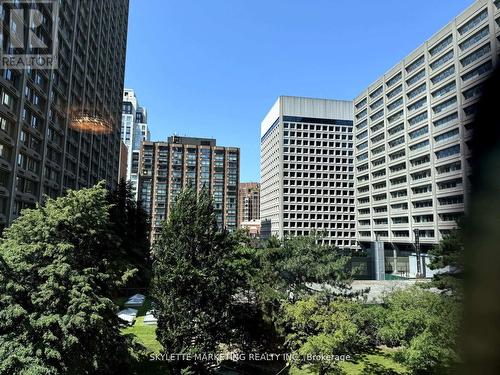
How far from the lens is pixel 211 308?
17922 mm

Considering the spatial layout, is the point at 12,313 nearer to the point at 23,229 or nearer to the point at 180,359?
the point at 23,229

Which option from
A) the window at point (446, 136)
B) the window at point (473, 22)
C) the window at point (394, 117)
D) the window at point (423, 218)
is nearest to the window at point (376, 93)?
the window at point (394, 117)

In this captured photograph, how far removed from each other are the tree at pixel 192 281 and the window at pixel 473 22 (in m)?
64.9

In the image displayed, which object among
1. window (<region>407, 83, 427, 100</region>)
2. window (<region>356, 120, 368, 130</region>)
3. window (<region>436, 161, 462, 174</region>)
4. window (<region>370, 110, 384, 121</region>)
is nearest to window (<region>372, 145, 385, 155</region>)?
window (<region>370, 110, 384, 121</region>)

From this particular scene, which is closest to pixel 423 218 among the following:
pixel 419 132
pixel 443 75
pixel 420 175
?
pixel 420 175

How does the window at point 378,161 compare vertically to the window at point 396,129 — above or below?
below

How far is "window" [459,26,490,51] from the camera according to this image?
58438mm

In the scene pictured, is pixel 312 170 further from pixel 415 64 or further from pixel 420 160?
pixel 415 64

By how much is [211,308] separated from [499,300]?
55.4 feet

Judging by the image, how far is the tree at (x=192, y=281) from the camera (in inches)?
667

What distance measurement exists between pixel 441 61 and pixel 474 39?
8.50 meters

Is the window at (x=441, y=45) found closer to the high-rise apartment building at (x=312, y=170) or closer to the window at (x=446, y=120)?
the window at (x=446, y=120)

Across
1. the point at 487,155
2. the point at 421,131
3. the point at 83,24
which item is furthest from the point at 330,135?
the point at 487,155

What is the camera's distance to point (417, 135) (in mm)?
74875
